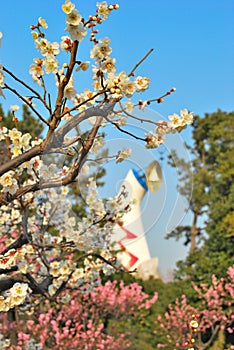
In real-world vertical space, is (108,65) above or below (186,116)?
above

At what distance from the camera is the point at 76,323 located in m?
6.51

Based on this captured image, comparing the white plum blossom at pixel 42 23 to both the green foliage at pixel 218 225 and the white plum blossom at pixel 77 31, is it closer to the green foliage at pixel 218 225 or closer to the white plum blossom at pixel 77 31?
the white plum blossom at pixel 77 31

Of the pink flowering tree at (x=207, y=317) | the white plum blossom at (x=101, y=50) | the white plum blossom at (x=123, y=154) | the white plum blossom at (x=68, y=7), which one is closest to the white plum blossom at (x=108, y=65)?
the white plum blossom at (x=101, y=50)

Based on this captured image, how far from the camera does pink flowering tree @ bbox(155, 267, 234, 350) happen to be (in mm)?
7957

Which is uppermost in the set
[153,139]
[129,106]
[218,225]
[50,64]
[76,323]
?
[218,225]

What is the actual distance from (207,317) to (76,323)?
2696mm

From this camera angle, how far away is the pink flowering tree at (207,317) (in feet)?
26.1

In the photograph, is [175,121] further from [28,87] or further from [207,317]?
[207,317]

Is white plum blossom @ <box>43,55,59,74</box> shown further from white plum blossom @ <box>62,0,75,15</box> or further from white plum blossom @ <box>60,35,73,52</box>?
white plum blossom @ <box>62,0,75,15</box>

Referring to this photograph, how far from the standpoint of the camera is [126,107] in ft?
6.58

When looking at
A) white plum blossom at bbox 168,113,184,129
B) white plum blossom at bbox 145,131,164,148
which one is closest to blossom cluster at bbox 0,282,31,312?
white plum blossom at bbox 145,131,164,148

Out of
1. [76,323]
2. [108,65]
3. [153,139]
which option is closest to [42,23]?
[108,65]

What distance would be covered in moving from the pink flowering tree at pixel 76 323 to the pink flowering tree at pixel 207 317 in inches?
31.5

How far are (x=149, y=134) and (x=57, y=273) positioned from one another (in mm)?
1757
